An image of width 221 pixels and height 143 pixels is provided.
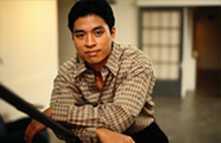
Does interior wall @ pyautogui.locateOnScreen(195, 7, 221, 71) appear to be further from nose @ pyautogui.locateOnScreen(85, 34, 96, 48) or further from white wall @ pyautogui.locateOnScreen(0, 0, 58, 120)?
nose @ pyautogui.locateOnScreen(85, 34, 96, 48)

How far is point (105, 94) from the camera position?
2.43 ft

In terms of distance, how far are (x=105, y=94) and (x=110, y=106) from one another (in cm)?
6

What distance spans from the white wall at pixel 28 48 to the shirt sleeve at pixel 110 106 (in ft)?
0.86

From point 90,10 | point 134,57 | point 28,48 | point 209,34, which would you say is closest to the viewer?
point 90,10

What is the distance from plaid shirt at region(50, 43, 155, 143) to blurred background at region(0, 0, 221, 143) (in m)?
0.10

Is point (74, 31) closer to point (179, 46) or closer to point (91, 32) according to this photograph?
point (91, 32)

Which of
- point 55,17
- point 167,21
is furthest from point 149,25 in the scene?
point 55,17

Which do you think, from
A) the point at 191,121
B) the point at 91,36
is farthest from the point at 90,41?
the point at 191,121

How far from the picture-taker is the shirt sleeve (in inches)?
26.6

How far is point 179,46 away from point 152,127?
125 inches

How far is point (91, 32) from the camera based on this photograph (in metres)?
0.63

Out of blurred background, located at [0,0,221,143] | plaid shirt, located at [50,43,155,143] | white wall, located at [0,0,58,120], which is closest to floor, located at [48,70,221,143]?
blurred background, located at [0,0,221,143]

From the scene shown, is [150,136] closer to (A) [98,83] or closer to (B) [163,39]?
(A) [98,83]

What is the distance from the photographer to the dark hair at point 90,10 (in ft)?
2.05
